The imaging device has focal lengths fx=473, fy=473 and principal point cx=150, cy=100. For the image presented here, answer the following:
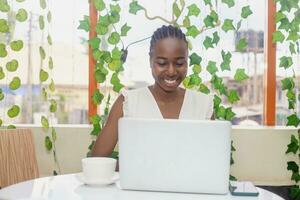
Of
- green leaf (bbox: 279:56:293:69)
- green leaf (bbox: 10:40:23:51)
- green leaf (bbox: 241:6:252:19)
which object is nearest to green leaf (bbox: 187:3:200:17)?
green leaf (bbox: 241:6:252:19)

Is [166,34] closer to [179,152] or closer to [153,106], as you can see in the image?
[153,106]

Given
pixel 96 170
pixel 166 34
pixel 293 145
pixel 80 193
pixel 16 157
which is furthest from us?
pixel 293 145

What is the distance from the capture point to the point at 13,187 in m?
1.44

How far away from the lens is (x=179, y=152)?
1.26 metres

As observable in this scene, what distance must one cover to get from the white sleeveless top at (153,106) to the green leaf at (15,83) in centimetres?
114

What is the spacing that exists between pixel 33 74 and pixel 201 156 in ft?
6.60

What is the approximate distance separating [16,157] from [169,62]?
0.81m

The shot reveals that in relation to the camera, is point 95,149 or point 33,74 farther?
point 33,74

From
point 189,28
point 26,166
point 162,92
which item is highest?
point 189,28

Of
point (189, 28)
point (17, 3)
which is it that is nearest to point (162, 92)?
point (189, 28)

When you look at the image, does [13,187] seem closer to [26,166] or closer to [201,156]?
[201,156]

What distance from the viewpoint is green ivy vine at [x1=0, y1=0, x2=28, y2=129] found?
2.92 m

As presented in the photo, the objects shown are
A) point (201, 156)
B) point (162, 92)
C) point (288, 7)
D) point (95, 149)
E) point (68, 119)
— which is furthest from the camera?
point (68, 119)

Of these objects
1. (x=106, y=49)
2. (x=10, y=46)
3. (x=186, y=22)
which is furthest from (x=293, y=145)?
(x=10, y=46)
